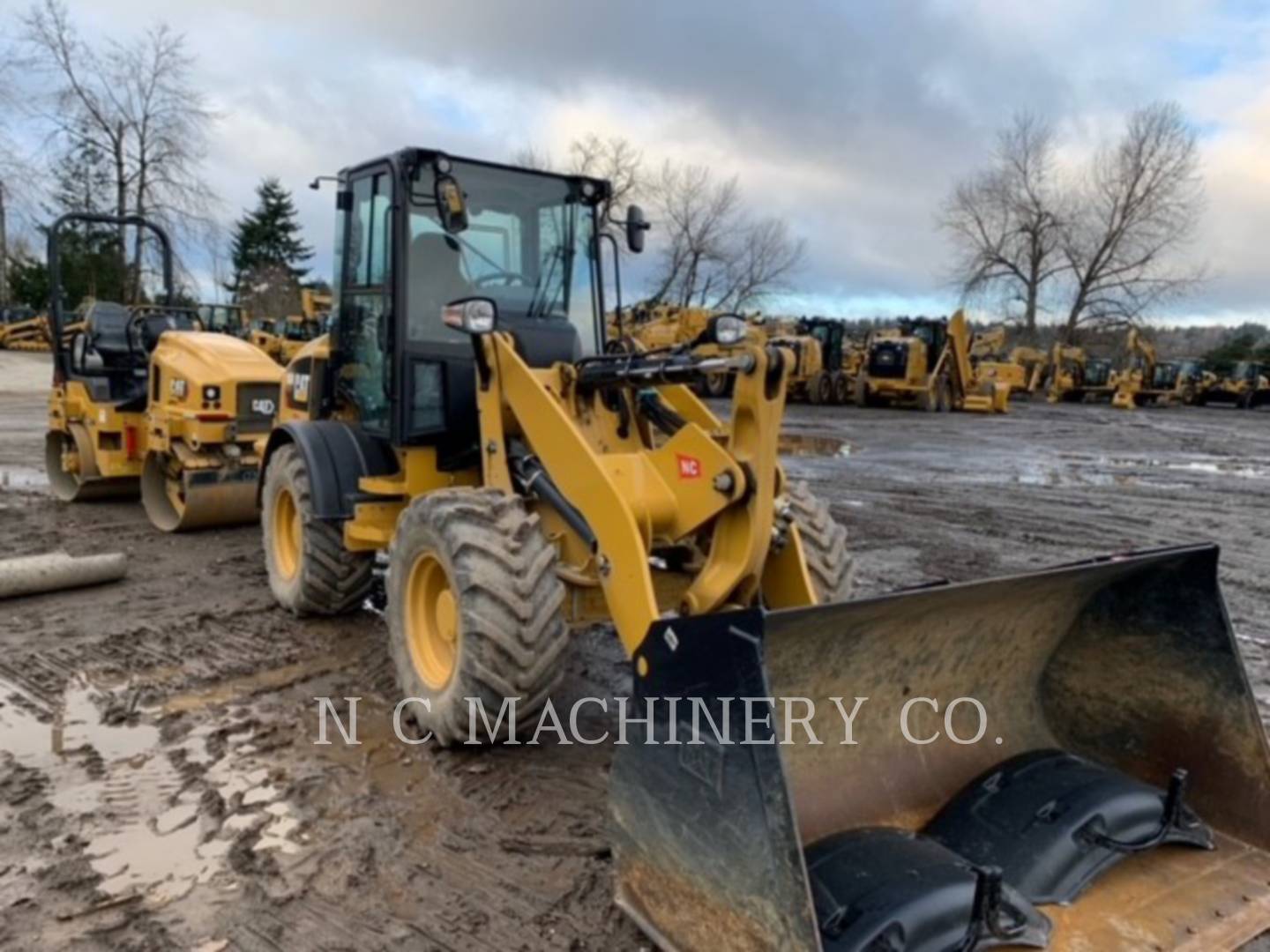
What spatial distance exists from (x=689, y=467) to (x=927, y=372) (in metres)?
25.4

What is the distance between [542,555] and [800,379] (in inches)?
1035

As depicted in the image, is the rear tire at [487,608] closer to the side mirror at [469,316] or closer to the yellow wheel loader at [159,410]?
the side mirror at [469,316]

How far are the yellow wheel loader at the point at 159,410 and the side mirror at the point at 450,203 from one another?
4.00 meters

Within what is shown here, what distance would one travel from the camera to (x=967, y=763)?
3332 millimetres

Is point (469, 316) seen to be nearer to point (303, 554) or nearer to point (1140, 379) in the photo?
point (303, 554)

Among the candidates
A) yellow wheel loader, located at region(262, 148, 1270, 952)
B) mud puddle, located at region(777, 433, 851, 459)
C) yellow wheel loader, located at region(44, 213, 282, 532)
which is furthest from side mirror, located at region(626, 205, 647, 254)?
mud puddle, located at region(777, 433, 851, 459)

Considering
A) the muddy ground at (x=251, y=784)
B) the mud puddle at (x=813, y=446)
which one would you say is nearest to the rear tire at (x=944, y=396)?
the mud puddle at (x=813, y=446)

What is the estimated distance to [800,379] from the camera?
2927cm

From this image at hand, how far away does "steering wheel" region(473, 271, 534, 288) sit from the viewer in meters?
4.86

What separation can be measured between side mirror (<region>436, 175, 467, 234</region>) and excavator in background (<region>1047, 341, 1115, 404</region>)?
34.5 m

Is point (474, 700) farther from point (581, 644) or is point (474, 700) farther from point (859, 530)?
point (859, 530)

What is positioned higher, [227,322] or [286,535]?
[227,322]

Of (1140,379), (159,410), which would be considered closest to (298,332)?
(159,410)

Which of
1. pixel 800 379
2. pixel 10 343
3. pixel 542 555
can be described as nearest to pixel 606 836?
pixel 542 555
